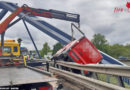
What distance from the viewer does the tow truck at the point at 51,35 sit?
354 cm

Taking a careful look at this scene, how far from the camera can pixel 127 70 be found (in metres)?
3.00

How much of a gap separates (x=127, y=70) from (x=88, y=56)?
457 cm

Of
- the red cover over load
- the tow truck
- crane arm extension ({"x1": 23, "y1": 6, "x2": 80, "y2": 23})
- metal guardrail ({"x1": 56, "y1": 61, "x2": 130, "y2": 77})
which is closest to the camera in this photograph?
metal guardrail ({"x1": 56, "y1": 61, "x2": 130, "y2": 77})

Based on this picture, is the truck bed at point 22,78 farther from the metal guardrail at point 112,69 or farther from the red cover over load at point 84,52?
the red cover over load at point 84,52

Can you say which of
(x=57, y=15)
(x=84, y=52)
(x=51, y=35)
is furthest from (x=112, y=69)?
(x=57, y=15)

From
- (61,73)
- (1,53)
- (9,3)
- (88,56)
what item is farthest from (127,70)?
(9,3)

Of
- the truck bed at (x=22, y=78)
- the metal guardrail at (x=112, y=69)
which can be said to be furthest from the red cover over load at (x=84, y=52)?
the truck bed at (x=22, y=78)

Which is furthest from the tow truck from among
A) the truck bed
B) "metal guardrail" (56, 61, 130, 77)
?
"metal guardrail" (56, 61, 130, 77)

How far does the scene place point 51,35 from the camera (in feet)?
56.3

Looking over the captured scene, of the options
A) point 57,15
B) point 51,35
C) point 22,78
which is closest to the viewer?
point 22,78

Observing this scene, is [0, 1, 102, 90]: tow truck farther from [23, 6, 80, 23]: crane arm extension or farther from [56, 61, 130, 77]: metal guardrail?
[56, 61, 130, 77]: metal guardrail

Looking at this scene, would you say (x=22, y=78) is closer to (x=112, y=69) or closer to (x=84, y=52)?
(x=112, y=69)

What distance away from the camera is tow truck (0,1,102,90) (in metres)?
3.54

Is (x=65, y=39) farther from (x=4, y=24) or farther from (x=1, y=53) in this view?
(x=1, y=53)
